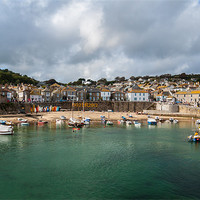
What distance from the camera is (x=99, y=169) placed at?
24.5 m

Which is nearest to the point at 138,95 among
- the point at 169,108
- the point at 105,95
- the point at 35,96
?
the point at 105,95

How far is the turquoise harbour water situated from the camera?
61.9 ft

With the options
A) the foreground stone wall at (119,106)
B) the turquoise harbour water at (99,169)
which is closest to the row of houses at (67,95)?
the foreground stone wall at (119,106)

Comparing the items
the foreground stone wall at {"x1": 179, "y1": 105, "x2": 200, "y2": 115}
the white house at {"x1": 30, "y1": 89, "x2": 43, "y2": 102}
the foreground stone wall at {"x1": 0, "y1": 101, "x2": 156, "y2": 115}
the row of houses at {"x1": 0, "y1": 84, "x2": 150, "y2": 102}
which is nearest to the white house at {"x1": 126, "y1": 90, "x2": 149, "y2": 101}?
the row of houses at {"x1": 0, "y1": 84, "x2": 150, "y2": 102}

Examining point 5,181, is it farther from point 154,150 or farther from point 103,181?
point 154,150

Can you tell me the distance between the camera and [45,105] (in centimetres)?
8925

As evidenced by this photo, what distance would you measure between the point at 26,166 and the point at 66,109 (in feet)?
224

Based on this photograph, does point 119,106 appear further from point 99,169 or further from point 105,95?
point 99,169

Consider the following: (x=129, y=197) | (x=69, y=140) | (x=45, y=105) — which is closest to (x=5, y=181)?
(x=129, y=197)

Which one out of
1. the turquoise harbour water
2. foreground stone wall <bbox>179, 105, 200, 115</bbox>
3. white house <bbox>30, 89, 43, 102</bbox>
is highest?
white house <bbox>30, 89, 43, 102</bbox>

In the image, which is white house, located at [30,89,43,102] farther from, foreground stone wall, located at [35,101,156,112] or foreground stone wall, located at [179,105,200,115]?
foreground stone wall, located at [179,105,200,115]

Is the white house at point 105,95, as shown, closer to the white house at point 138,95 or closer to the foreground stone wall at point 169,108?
the white house at point 138,95

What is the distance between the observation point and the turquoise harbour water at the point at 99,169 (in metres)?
18.9

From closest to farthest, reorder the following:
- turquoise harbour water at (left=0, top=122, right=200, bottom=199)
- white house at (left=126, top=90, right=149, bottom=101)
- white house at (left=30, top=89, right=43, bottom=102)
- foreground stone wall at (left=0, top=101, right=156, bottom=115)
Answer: turquoise harbour water at (left=0, top=122, right=200, bottom=199) < foreground stone wall at (left=0, top=101, right=156, bottom=115) < white house at (left=30, top=89, right=43, bottom=102) < white house at (left=126, top=90, right=149, bottom=101)
